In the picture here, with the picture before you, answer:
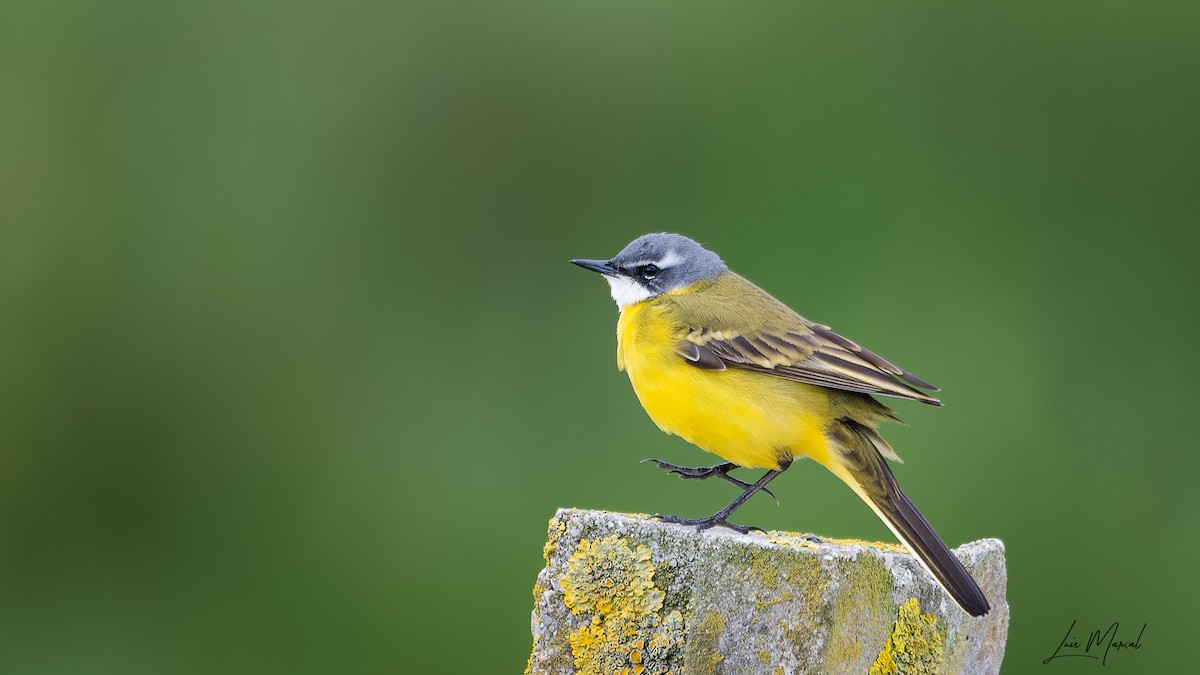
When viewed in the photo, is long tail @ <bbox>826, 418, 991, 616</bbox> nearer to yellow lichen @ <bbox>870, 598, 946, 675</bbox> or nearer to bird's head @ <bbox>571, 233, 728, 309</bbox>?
yellow lichen @ <bbox>870, 598, 946, 675</bbox>

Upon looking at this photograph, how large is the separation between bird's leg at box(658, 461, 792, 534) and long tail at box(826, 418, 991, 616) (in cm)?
26

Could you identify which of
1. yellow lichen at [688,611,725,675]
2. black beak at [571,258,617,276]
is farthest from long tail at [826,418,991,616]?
black beak at [571,258,617,276]

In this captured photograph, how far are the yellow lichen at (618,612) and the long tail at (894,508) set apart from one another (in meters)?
0.93

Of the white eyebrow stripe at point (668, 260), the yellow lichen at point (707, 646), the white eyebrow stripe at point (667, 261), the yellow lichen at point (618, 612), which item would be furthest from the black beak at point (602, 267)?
the yellow lichen at point (707, 646)

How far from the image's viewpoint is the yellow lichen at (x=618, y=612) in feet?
12.8

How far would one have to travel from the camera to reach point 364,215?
10.2 meters

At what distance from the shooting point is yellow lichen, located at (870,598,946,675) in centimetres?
398

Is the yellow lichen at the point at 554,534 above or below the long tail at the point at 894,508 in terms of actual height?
above

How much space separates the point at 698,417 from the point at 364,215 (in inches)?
209

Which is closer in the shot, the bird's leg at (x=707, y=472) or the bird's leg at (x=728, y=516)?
the bird's leg at (x=728, y=516)

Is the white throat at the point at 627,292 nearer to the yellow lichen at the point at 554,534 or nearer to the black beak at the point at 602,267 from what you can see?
the black beak at the point at 602,267

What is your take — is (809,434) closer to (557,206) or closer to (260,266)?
(557,206)

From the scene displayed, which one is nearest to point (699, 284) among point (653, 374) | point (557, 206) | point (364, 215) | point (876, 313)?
point (653, 374)

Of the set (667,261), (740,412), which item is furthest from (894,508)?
(667,261)
